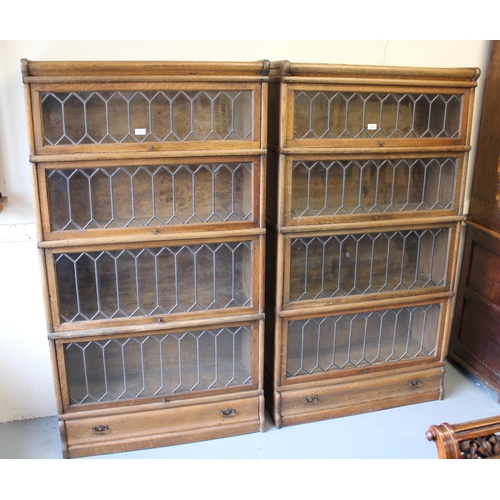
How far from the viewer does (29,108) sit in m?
1.64

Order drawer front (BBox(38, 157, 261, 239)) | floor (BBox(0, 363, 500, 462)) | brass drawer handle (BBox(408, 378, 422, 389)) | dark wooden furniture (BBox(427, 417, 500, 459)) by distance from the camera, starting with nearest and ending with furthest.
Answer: dark wooden furniture (BBox(427, 417, 500, 459))
drawer front (BBox(38, 157, 261, 239))
floor (BBox(0, 363, 500, 462))
brass drawer handle (BBox(408, 378, 422, 389))

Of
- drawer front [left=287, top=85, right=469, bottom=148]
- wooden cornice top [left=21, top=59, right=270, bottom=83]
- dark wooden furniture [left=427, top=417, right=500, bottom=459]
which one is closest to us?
dark wooden furniture [left=427, top=417, right=500, bottom=459]

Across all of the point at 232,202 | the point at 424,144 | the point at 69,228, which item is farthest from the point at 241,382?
the point at 424,144

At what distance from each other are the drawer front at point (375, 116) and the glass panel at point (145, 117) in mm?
209

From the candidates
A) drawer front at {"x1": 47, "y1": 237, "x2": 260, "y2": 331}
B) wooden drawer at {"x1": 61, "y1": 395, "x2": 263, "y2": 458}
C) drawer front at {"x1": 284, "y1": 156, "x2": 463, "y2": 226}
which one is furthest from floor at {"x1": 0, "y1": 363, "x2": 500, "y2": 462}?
drawer front at {"x1": 284, "y1": 156, "x2": 463, "y2": 226}

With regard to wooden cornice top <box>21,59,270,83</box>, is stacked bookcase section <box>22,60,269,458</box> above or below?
below

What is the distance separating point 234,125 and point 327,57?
2.03 ft

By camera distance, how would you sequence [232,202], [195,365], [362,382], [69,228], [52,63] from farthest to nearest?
[362,382] → [195,365] → [232,202] → [69,228] → [52,63]

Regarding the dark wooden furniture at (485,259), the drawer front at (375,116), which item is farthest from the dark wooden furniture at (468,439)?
the dark wooden furniture at (485,259)

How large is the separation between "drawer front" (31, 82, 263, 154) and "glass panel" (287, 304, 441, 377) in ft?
2.71

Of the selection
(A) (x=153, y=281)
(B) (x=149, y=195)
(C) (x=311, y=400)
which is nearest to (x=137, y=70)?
(B) (x=149, y=195)

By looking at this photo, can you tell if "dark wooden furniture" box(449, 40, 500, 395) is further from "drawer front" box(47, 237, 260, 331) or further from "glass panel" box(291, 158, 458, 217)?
"drawer front" box(47, 237, 260, 331)

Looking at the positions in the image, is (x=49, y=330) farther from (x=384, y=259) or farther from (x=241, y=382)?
(x=384, y=259)

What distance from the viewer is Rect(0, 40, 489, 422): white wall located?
1.91m
